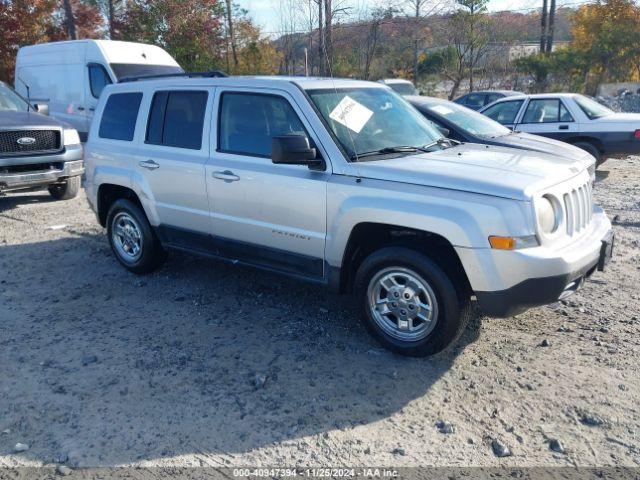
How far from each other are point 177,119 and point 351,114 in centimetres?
174

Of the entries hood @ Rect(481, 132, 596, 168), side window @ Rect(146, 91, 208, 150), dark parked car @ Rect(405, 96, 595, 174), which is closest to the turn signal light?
side window @ Rect(146, 91, 208, 150)

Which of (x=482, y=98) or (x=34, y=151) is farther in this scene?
(x=482, y=98)

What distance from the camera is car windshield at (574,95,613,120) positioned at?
10.7 m

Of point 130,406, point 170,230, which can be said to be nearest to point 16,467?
point 130,406

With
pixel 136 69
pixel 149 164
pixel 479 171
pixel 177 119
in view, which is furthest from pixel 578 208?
pixel 136 69

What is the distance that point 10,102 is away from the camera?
9.78m

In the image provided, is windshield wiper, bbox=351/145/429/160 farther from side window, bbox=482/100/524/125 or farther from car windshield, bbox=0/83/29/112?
car windshield, bbox=0/83/29/112

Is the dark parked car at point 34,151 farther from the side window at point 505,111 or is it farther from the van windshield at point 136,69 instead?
the side window at point 505,111

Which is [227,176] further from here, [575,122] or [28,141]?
[575,122]

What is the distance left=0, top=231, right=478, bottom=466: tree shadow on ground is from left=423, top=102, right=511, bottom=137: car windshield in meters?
3.97

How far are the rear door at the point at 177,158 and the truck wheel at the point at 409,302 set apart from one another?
1.76 m

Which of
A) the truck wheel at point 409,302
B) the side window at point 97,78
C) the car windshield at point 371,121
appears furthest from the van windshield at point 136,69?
the truck wheel at point 409,302

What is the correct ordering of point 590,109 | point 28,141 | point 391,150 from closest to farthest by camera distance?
point 391,150, point 28,141, point 590,109

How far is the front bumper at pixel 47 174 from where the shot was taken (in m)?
8.49
